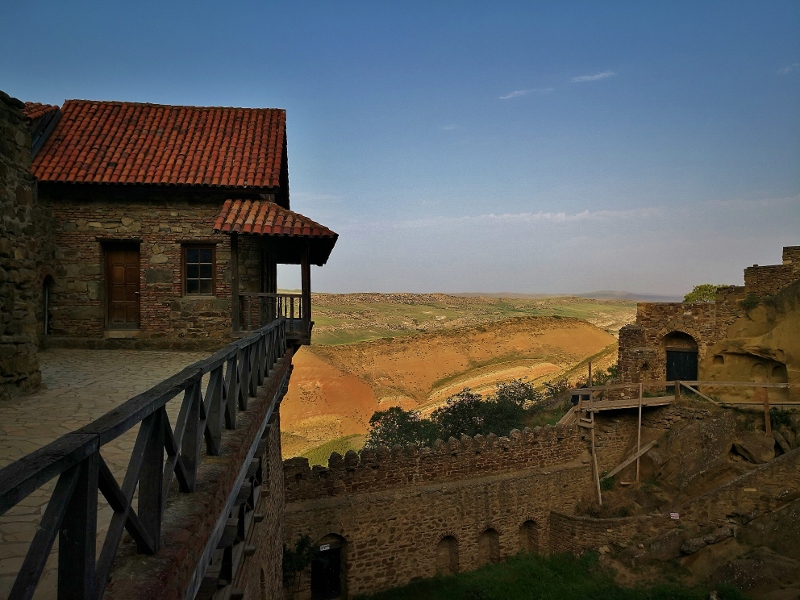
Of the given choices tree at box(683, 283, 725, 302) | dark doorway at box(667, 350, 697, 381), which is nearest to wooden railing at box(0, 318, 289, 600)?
dark doorway at box(667, 350, 697, 381)

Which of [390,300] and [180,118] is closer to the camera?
[180,118]

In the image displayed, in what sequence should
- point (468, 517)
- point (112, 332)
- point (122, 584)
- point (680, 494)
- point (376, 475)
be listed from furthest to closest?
point (680, 494) < point (468, 517) < point (376, 475) < point (112, 332) < point (122, 584)

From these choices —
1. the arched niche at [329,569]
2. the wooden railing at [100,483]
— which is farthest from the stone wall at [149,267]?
the wooden railing at [100,483]

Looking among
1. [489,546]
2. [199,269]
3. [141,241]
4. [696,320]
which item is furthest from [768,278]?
[141,241]

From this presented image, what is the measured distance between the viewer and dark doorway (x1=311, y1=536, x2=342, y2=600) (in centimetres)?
1373

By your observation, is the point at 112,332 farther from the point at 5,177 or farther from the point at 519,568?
the point at 519,568

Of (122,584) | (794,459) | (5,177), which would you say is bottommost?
(794,459)

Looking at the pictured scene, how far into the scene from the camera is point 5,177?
24.1 feet

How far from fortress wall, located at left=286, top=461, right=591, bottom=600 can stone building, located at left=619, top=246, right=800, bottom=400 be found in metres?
8.30

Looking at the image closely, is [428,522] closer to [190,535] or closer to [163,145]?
[163,145]

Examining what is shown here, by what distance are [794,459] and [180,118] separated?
67.9ft

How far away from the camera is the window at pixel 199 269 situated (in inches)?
502

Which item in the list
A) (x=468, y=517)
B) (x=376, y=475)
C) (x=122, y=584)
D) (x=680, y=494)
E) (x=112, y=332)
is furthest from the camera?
(x=680, y=494)

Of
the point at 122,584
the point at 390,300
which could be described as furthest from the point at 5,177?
the point at 390,300
